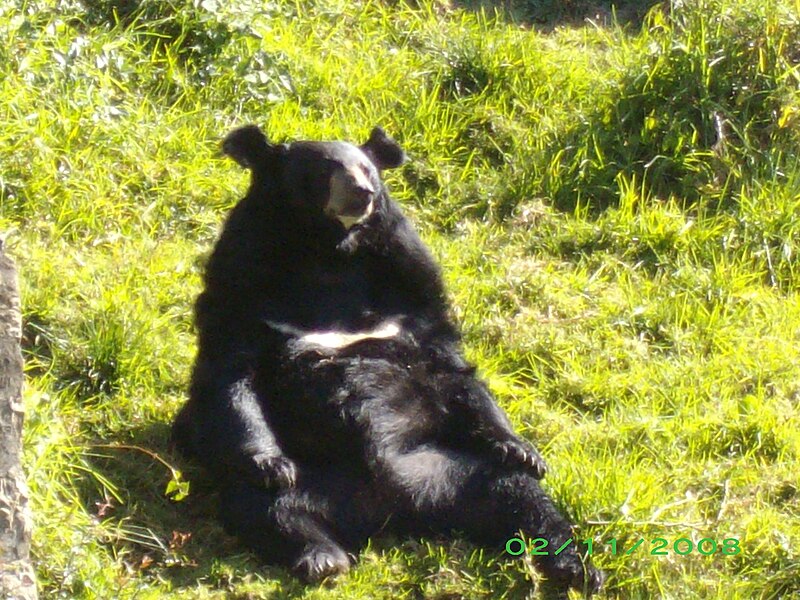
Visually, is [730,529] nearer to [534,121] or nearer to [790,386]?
[790,386]

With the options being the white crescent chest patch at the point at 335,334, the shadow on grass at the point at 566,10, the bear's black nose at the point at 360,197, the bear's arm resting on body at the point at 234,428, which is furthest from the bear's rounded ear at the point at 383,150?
the shadow on grass at the point at 566,10

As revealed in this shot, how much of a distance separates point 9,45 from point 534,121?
2.96 meters

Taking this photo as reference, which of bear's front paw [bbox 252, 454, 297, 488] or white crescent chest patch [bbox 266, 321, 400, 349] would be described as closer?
bear's front paw [bbox 252, 454, 297, 488]

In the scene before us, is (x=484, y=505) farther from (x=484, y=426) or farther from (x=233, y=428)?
(x=233, y=428)

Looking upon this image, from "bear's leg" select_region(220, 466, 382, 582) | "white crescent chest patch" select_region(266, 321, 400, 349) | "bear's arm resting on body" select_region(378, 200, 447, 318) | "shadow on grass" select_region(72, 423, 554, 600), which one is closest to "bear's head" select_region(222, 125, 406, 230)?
"bear's arm resting on body" select_region(378, 200, 447, 318)

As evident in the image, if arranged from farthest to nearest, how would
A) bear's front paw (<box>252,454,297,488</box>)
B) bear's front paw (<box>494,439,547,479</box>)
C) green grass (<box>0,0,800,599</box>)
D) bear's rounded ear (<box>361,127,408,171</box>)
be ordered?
bear's rounded ear (<box>361,127,408,171</box>) < bear's front paw (<box>494,439,547,479</box>) < green grass (<box>0,0,800,599</box>) < bear's front paw (<box>252,454,297,488</box>)

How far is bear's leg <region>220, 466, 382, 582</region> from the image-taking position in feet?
16.8

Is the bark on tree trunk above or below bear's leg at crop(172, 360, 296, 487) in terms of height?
above

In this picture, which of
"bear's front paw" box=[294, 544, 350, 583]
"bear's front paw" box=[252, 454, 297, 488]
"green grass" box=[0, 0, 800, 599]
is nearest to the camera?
"bear's front paw" box=[294, 544, 350, 583]

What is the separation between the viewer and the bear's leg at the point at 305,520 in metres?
5.13

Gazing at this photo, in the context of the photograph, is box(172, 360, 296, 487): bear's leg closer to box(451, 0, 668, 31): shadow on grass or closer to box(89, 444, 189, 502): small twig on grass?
box(89, 444, 189, 502): small twig on grass

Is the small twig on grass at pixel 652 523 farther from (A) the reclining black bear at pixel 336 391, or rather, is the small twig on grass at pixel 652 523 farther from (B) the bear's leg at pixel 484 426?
(B) the bear's leg at pixel 484 426

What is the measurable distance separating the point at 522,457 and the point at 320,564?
0.91 meters

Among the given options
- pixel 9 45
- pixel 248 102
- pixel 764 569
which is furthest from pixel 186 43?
pixel 764 569
